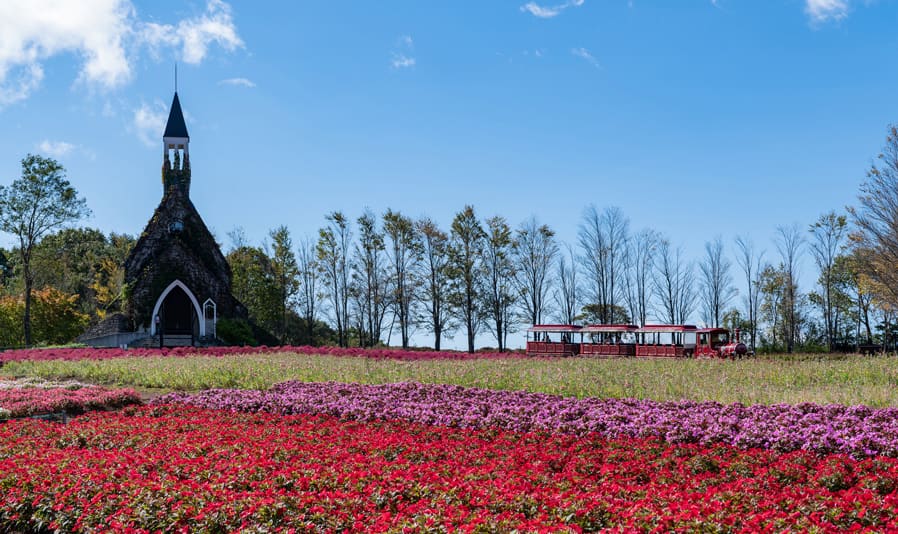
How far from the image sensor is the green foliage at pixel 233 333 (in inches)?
1500

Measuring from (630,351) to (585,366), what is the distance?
39.8ft

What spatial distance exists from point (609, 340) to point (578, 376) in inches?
701

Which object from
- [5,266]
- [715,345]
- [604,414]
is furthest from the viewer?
[5,266]

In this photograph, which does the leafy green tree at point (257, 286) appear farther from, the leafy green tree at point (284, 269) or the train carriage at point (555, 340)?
the train carriage at point (555, 340)

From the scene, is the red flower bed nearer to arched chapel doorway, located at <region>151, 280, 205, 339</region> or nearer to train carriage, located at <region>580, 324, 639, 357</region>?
train carriage, located at <region>580, 324, 639, 357</region>

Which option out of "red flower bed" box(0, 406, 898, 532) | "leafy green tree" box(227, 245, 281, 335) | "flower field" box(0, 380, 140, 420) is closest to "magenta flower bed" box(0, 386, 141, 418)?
"flower field" box(0, 380, 140, 420)

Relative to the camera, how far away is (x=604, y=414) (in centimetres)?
1045

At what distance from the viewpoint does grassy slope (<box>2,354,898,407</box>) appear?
13.2m

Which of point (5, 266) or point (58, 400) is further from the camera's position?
point (5, 266)

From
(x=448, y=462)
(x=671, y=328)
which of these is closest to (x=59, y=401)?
(x=448, y=462)

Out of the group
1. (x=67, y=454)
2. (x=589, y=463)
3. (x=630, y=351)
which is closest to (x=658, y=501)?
(x=589, y=463)

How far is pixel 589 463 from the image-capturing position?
7.82 meters

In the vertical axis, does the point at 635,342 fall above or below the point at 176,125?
below

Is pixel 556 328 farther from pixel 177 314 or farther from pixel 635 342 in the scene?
pixel 177 314
